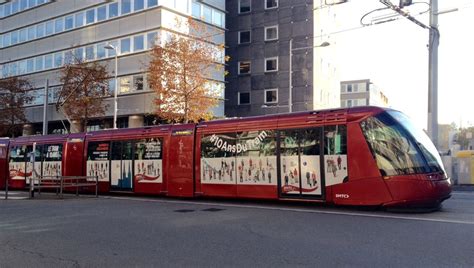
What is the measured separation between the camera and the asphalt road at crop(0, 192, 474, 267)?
731 cm

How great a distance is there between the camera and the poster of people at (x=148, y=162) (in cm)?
1892

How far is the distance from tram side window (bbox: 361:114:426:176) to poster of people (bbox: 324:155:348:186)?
36.7 inches

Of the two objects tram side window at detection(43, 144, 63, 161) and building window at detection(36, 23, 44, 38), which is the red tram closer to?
tram side window at detection(43, 144, 63, 161)

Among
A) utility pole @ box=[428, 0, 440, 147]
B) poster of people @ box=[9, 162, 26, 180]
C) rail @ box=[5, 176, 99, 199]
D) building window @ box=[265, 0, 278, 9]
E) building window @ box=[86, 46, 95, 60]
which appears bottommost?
rail @ box=[5, 176, 99, 199]

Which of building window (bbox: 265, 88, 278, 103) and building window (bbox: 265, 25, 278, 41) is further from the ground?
building window (bbox: 265, 25, 278, 41)

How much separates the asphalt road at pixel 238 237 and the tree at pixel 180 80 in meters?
16.7

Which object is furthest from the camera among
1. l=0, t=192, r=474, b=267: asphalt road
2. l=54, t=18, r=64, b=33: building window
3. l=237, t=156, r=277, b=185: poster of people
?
l=54, t=18, r=64, b=33: building window

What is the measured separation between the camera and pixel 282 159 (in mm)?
14852

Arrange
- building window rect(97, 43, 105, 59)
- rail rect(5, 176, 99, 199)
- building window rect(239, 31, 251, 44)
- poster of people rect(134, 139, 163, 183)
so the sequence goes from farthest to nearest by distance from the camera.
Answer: building window rect(239, 31, 251, 44)
building window rect(97, 43, 105, 59)
rail rect(5, 176, 99, 199)
poster of people rect(134, 139, 163, 183)

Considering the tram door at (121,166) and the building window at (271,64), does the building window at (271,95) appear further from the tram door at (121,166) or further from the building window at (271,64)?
the tram door at (121,166)

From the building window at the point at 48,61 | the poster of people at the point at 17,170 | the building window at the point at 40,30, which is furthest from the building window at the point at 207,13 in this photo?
the poster of people at the point at 17,170

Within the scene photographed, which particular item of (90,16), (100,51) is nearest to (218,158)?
(100,51)

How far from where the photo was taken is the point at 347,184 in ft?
43.6

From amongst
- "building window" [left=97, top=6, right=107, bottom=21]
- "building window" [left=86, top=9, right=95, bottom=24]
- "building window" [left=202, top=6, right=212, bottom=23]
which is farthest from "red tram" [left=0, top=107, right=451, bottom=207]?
"building window" [left=86, top=9, right=95, bottom=24]
